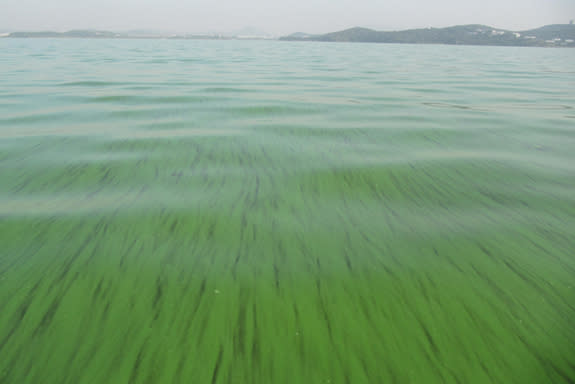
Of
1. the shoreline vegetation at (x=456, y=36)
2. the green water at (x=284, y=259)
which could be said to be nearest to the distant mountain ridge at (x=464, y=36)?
the shoreline vegetation at (x=456, y=36)

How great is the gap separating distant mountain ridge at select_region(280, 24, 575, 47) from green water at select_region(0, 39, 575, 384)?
7495cm

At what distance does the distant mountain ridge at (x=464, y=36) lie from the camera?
6084cm

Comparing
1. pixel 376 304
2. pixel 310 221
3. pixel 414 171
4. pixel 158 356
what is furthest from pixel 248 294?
pixel 414 171

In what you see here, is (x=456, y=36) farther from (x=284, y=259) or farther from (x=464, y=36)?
(x=284, y=259)

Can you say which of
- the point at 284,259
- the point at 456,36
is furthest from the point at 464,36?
the point at 284,259

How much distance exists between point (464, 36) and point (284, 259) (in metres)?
88.7

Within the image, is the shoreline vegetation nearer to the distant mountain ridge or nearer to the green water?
the distant mountain ridge

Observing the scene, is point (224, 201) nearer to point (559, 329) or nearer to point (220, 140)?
point (220, 140)

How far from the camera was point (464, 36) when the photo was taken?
70500 mm

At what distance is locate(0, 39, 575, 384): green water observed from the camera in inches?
34.0

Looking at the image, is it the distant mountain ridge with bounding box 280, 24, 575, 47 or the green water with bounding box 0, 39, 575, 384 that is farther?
the distant mountain ridge with bounding box 280, 24, 575, 47

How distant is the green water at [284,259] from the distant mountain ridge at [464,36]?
74.9 m

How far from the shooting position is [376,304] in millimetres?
1062

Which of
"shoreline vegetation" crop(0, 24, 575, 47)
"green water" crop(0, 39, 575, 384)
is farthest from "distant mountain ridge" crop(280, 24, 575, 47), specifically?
"green water" crop(0, 39, 575, 384)
